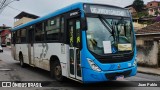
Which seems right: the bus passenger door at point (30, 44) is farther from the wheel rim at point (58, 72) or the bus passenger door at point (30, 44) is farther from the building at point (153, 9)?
the building at point (153, 9)

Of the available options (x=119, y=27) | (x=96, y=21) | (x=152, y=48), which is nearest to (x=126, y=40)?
(x=119, y=27)

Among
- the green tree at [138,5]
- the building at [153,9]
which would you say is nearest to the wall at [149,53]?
the building at [153,9]

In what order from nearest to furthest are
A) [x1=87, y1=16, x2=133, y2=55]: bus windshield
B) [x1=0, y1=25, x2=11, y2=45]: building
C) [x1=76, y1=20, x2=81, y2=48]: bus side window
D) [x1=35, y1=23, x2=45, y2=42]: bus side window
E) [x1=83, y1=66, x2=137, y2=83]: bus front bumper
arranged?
[x1=83, y1=66, x2=137, y2=83]: bus front bumper < [x1=87, y1=16, x2=133, y2=55]: bus windshield < [x1=76, y1=20, x2=81, y2=48]: bus side window < [x1=35, y1=23, x2=45, y2=42]: bus side window < [x1=0, y1=25, x2=11, y2=45]: building

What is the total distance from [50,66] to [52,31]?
60.4 inches

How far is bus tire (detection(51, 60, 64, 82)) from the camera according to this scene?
10.3 m

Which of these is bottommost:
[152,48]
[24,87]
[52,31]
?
[24,87]

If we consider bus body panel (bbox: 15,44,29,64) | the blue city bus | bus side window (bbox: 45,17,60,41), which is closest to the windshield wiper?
the blue city bus

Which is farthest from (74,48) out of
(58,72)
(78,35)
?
(58,72)

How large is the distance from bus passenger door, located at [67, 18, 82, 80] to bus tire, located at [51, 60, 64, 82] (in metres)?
A: 1.19

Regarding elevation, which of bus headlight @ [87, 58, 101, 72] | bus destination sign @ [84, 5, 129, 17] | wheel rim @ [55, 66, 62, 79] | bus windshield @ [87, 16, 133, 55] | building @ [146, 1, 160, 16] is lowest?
wheel rim @ [55, 66, 62, 79]

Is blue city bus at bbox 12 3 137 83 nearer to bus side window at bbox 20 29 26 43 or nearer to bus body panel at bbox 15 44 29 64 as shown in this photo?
bus body panel at bbox 15 44 29 64

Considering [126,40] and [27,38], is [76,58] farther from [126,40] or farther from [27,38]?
[27,38]

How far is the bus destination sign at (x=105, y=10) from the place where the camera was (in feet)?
28.1

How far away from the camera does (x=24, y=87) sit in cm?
968
